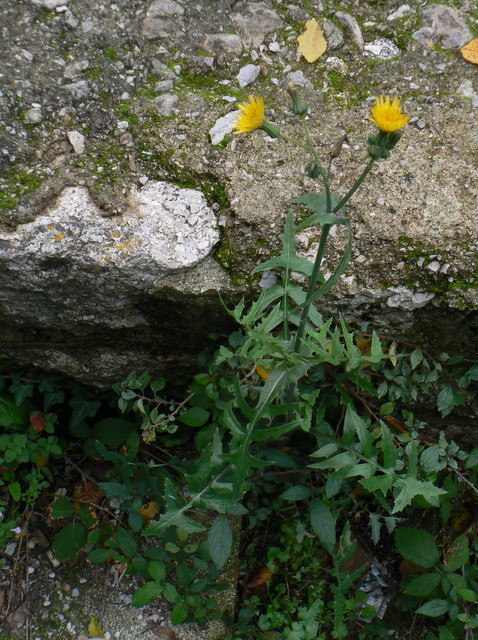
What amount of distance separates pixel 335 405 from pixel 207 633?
1.07 m

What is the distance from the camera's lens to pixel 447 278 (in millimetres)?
1928

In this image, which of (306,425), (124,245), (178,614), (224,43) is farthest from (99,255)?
(178,614)

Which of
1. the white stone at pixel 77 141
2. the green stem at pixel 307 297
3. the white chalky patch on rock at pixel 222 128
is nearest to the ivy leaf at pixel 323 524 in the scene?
the green stem at pixel 307 297

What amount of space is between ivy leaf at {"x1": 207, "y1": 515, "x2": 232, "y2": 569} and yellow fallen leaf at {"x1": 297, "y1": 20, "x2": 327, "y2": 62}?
5.67 ft

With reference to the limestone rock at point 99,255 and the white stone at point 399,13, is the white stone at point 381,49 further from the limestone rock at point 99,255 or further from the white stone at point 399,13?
the limestone rock at point 99,255

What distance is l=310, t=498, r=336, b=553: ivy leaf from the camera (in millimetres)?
2058

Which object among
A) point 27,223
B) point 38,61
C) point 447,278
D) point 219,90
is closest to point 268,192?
point 219,90

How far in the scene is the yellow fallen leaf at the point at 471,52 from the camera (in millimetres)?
2131

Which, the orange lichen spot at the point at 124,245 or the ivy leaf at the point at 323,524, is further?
the ivy leaf at the point at 323,524

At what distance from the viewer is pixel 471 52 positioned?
213 centimetres

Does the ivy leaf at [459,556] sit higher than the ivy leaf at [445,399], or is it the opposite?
the ivy leaf at [445,399]

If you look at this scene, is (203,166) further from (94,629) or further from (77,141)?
(94,629)

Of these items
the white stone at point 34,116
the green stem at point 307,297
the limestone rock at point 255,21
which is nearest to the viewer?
the green stem at point 307,297

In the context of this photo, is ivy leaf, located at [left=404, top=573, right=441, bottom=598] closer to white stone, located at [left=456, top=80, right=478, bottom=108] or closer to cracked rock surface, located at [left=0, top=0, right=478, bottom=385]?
cracked rock surface, located at [left=0, top=0, right=478, bottom=385]
